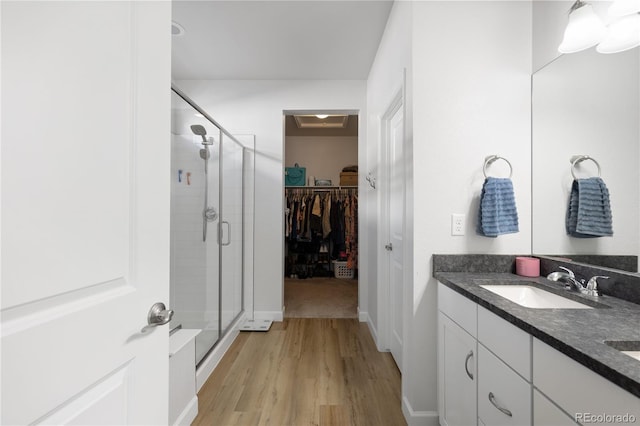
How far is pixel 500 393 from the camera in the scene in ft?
3.24

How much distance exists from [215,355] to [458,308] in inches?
72.3

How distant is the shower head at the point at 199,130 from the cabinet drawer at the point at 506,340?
85.1 inches

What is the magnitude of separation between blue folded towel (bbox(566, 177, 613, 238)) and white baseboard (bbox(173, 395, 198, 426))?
2166 millimetres

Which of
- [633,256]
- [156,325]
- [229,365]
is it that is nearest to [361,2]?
[633,256]

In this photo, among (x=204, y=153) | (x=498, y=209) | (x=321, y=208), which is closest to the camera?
(x=498, y=209)

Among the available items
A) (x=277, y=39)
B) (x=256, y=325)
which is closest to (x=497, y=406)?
(x=256, y=325)

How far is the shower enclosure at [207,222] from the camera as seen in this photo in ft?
6.75

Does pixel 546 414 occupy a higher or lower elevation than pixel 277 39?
lower

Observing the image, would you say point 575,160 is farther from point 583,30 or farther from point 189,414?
point 189,414

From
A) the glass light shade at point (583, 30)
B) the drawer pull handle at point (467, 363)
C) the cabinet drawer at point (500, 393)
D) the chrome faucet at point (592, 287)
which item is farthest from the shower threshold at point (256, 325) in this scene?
the glass light shade at point (583, 30)

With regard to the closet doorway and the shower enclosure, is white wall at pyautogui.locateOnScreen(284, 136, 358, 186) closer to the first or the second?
the closet doorway

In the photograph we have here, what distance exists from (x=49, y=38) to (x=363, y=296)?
3.06 m

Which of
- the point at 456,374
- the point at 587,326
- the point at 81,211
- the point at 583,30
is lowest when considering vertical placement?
the point at 456,374

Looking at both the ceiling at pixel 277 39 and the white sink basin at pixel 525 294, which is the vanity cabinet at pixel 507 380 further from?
the ceiling at pixel 277 39
